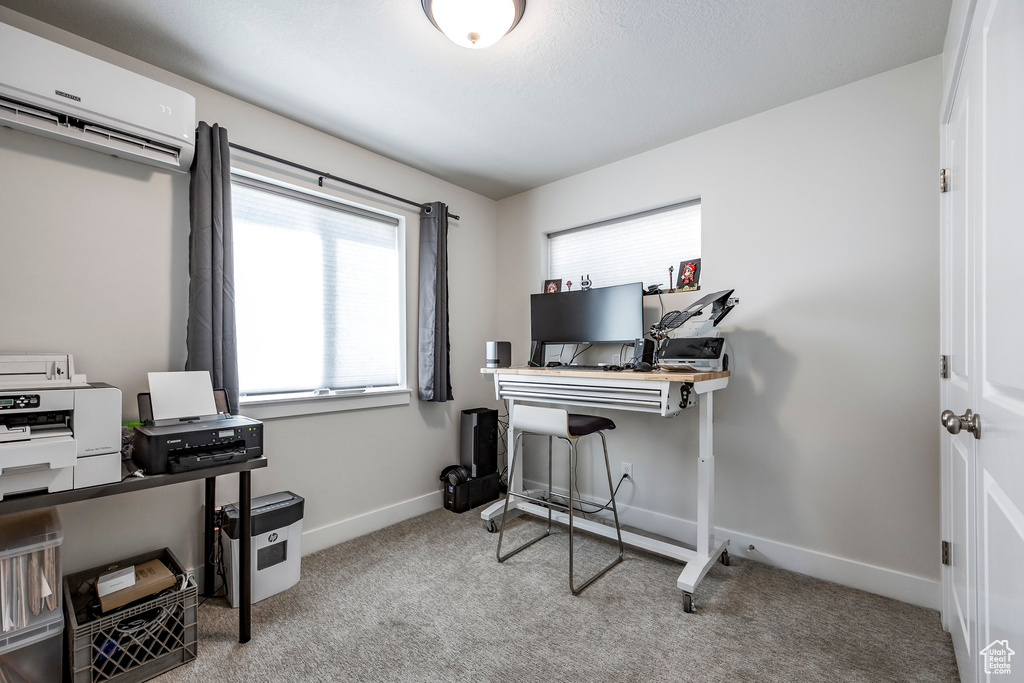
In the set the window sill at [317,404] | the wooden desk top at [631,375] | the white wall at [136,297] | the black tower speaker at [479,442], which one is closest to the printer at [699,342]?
the wooden desk top at [631,375]

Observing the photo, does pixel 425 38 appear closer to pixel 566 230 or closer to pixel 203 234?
pixel 203 234

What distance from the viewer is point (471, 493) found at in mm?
3146

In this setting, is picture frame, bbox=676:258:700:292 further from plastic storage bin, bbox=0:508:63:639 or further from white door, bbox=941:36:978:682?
plastic storage bin, bbox=0:508:63:639

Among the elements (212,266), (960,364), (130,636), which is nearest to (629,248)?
(960,364)

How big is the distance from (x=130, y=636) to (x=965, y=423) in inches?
104

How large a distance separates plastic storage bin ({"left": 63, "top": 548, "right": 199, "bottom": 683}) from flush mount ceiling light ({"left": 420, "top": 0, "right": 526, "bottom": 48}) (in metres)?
2.33

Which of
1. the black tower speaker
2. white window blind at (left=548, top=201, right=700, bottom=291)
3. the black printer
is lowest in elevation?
the black tower speaker

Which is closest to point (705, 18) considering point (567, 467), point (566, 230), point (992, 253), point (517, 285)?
point (992, 253)

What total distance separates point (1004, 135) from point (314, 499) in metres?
3.02

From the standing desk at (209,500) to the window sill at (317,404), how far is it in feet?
1.28

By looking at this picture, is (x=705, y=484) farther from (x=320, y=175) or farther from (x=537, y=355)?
(x=320, y=175)

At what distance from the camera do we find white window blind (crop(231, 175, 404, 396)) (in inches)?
94.7

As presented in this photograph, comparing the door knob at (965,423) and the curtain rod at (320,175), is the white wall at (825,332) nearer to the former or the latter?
the door knob at (965,423)

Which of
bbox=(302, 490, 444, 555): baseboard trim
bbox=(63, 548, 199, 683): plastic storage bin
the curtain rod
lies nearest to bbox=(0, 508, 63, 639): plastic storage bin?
bbox=(63, 548, 199, 683): plastic storage bin
